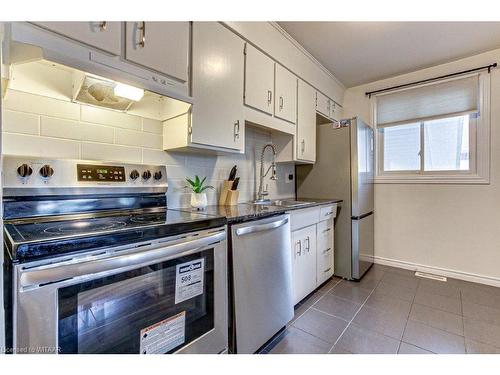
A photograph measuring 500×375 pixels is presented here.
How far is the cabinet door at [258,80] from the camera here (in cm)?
182

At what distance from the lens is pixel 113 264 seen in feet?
2.67

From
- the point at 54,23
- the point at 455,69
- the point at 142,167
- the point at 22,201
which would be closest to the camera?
the point at 54,23

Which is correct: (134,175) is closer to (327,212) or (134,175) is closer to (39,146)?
(39,146)

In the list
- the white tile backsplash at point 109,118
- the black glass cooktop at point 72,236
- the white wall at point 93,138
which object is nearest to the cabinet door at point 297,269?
the white wall at point 93,138

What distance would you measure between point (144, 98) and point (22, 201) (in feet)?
2.68

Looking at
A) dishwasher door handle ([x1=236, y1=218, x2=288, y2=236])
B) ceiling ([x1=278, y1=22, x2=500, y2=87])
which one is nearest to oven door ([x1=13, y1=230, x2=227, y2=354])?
dishwasher door handle ([x1=236, y1=218, x2=288, y2=236])

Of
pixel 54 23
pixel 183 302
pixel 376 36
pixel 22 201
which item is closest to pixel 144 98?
pixel 54 23

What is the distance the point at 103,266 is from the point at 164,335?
1.41ft

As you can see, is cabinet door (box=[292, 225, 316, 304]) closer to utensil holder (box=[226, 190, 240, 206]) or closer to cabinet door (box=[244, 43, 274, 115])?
utensil holder (box=[226, 190, 240, 206])

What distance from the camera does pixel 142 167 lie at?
1438 mm

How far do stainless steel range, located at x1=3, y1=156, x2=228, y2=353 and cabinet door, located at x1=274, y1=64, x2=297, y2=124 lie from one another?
1.26m

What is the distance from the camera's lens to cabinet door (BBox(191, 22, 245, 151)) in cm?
145

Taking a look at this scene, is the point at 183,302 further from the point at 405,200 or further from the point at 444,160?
the point at 444,160

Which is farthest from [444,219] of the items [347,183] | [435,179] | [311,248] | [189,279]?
[189,279]
